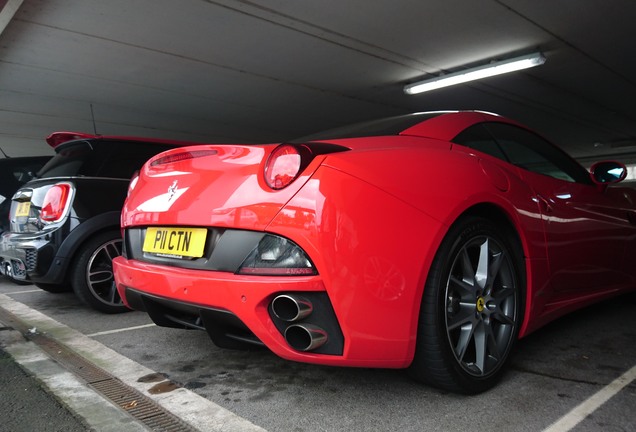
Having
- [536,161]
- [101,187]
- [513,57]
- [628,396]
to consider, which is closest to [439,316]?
[628,396]

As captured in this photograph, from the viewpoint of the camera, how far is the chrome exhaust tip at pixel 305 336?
1745 millimetres

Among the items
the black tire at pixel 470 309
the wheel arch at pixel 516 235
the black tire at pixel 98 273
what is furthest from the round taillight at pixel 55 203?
the wheel arch at pixel 516 235

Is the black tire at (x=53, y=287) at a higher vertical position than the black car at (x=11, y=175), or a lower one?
lower

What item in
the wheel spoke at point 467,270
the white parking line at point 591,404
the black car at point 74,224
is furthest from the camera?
the black car at point 74,224

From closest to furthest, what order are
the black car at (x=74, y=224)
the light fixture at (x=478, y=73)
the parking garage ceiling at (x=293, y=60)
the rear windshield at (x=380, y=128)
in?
the rear windshield at (x=380, y=128) < the black car at (x=74, y=224) < the parking garage ceiling at (x=293, y=60) < the light fixture at (x=478, y=73)

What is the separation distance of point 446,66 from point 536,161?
5820mm

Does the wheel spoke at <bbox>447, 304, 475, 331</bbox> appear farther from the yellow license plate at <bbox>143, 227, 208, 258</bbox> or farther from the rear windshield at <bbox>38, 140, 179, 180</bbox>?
the rear windshield at <bbox>38, 140, 179, 180</bbox>

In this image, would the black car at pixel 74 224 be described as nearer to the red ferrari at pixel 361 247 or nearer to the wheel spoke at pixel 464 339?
the red ferrari at pixel 361 247

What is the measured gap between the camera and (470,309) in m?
2.15

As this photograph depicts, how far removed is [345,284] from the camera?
1728 millimetres

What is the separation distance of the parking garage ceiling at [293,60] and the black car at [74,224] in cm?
255

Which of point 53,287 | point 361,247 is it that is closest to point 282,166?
point 361,247

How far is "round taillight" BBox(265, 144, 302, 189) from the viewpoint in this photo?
184 cm

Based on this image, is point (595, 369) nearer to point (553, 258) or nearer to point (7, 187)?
point (553, 258)
